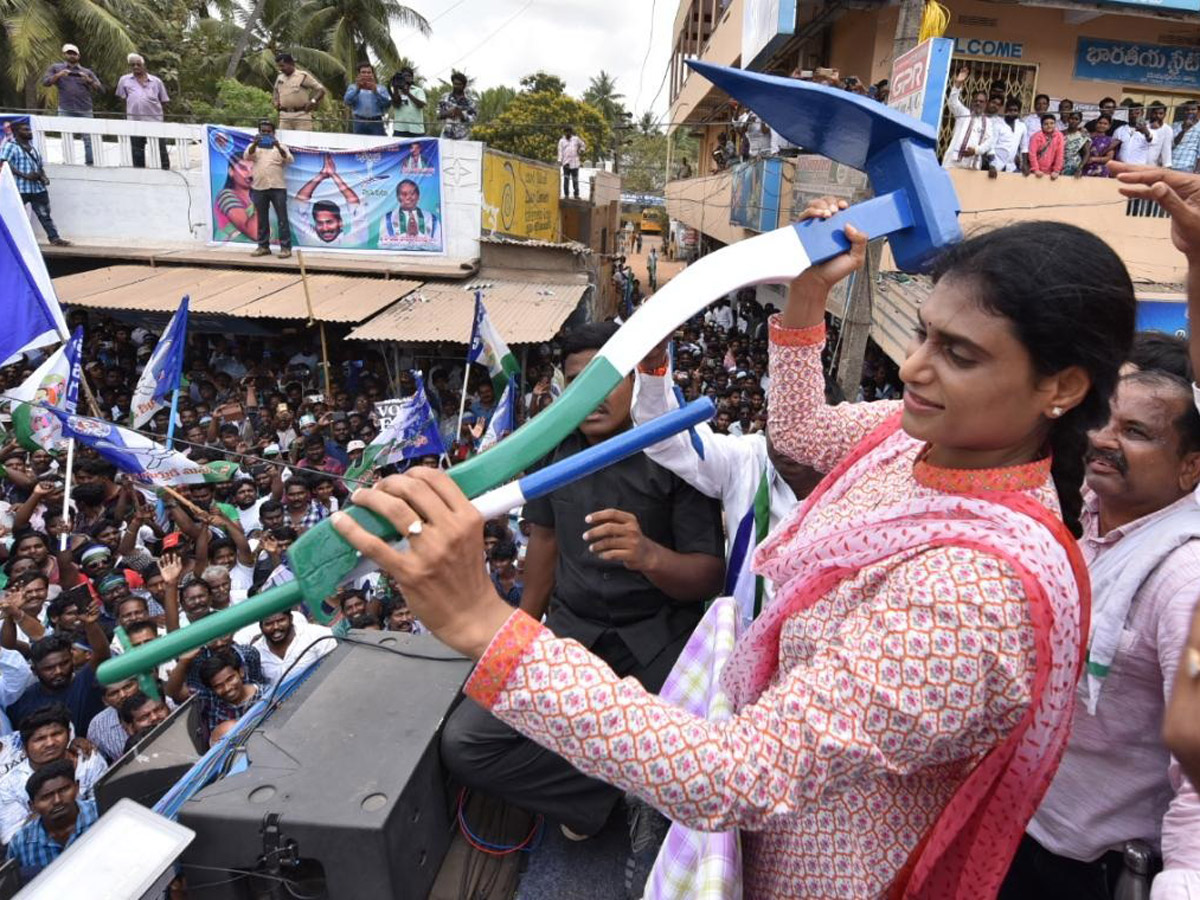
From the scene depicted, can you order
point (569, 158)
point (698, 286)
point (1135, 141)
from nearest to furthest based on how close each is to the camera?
point (698, 286)
point (1135, 141)
point (569, 158)

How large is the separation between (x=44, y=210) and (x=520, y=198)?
7125 millimetres

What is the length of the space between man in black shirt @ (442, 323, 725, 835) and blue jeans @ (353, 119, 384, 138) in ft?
35.2

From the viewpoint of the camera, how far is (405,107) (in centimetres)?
1228

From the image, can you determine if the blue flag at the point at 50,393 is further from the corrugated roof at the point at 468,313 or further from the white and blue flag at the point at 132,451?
the corrugated roof at the point at 468,313

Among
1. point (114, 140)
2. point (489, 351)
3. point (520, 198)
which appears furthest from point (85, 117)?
point (489, 351)

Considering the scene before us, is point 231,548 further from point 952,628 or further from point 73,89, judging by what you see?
point 73,89

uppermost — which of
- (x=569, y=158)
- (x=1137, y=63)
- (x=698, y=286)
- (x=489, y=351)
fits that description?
(x=1137, y=63)

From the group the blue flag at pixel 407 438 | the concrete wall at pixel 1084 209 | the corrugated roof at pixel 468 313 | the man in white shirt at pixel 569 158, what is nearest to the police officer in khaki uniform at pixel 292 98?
the corrugated roof at pixel 468 313

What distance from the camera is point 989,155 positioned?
902cm

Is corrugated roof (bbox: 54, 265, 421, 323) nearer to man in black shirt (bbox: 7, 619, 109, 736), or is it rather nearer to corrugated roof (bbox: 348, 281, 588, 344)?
corrugated roof (bbox: 348, 281, 588, 344)

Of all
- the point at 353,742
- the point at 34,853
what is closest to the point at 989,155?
the point at 353,742

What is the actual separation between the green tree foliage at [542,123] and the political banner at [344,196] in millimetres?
16064

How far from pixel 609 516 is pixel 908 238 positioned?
1.03 m

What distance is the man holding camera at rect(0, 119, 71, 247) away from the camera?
10.9 metres
